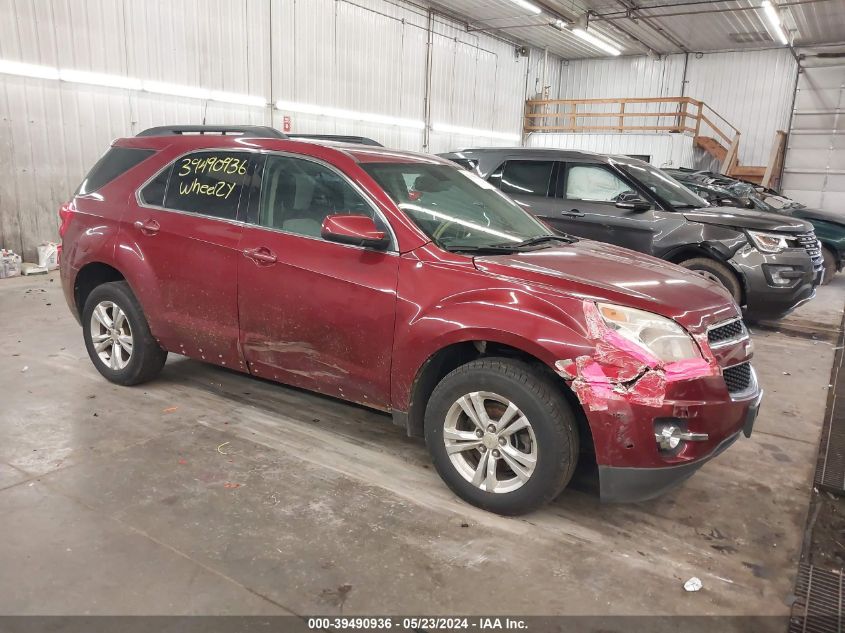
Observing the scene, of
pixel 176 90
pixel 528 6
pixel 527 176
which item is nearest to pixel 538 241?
pixel 527 176

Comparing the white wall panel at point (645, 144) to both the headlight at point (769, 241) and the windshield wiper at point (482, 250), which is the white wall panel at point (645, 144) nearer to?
the headlight at point (769, 241)

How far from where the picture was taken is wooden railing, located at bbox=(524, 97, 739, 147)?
19.5 meters

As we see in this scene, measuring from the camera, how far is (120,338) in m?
4.21

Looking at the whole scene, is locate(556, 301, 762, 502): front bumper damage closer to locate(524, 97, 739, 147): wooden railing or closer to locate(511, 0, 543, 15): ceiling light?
locate(511, 0, 543, 15): ceiling light

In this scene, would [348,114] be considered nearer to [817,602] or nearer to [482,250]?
[482,250]

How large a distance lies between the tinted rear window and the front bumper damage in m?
3.09

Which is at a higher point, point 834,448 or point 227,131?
point 227,131

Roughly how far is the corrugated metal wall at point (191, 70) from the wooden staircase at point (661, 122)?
5.01 metres

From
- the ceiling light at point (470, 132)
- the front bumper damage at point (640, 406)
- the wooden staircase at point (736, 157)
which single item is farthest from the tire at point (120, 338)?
the wooden staircase at point (736, 157)

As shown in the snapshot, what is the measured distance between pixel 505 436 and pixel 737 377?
1.08m

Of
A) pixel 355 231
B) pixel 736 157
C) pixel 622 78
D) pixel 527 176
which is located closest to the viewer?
pixel 355 231

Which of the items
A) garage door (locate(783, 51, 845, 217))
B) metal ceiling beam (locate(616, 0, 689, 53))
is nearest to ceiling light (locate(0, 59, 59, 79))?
metal ceiling beam (locate(616, 0, 689, 53))

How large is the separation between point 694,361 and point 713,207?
485 cm

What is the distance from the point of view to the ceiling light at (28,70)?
8.30 metres
